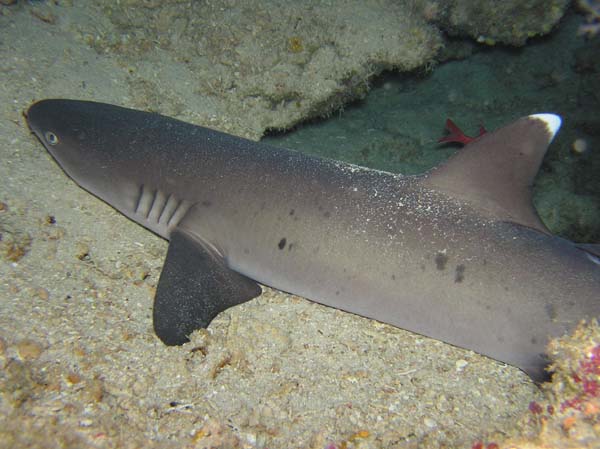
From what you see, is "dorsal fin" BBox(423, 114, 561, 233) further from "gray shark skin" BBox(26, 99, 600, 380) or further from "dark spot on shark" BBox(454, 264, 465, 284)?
"dark spot on shark" BBox(454, 264, 465, 284)

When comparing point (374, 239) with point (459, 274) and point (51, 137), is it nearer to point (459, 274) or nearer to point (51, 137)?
point (459, 274)

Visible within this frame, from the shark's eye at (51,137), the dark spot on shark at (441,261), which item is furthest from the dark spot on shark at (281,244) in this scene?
the shark's eye at (51,137)

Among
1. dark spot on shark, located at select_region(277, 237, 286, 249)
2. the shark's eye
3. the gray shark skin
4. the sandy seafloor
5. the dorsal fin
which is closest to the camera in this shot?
the sandy seafloor

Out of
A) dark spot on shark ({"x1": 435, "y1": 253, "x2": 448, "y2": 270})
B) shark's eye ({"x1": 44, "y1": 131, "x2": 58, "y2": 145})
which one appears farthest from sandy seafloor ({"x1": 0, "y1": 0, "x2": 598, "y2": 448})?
dark spot on shark ({"x1": 435, "y1": 253, "x2": 448, "y2": 270})

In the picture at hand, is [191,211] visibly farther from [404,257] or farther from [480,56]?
[480,56]

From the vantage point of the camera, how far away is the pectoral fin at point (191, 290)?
2.24 meters

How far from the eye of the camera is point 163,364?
210 centimetres

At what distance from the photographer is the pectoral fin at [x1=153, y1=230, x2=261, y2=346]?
2236mm

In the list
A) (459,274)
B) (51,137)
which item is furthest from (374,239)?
(51,137)

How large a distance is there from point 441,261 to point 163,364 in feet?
5.34

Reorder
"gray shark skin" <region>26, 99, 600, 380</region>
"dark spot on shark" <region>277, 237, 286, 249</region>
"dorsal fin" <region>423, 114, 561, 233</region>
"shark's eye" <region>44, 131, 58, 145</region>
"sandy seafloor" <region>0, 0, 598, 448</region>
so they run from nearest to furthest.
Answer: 1. "sandy seafloor" <region>0, 0, 598, 448</region>
2. "gray shark skin" <region>26, 99, 600, 380</region>
3. "dorsal fin" <region>423, 114, 561, 233</region>
4. "dark spot on shark" <region>277, 237, 286, 249</region>
5. "shark's eye" <region>44, 131, 58, 145</region>

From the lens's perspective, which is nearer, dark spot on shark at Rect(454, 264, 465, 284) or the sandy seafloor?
the sandy seafloor

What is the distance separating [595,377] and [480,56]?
6.51 meters

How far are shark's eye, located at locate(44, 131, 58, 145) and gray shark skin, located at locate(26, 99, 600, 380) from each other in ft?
1.56
